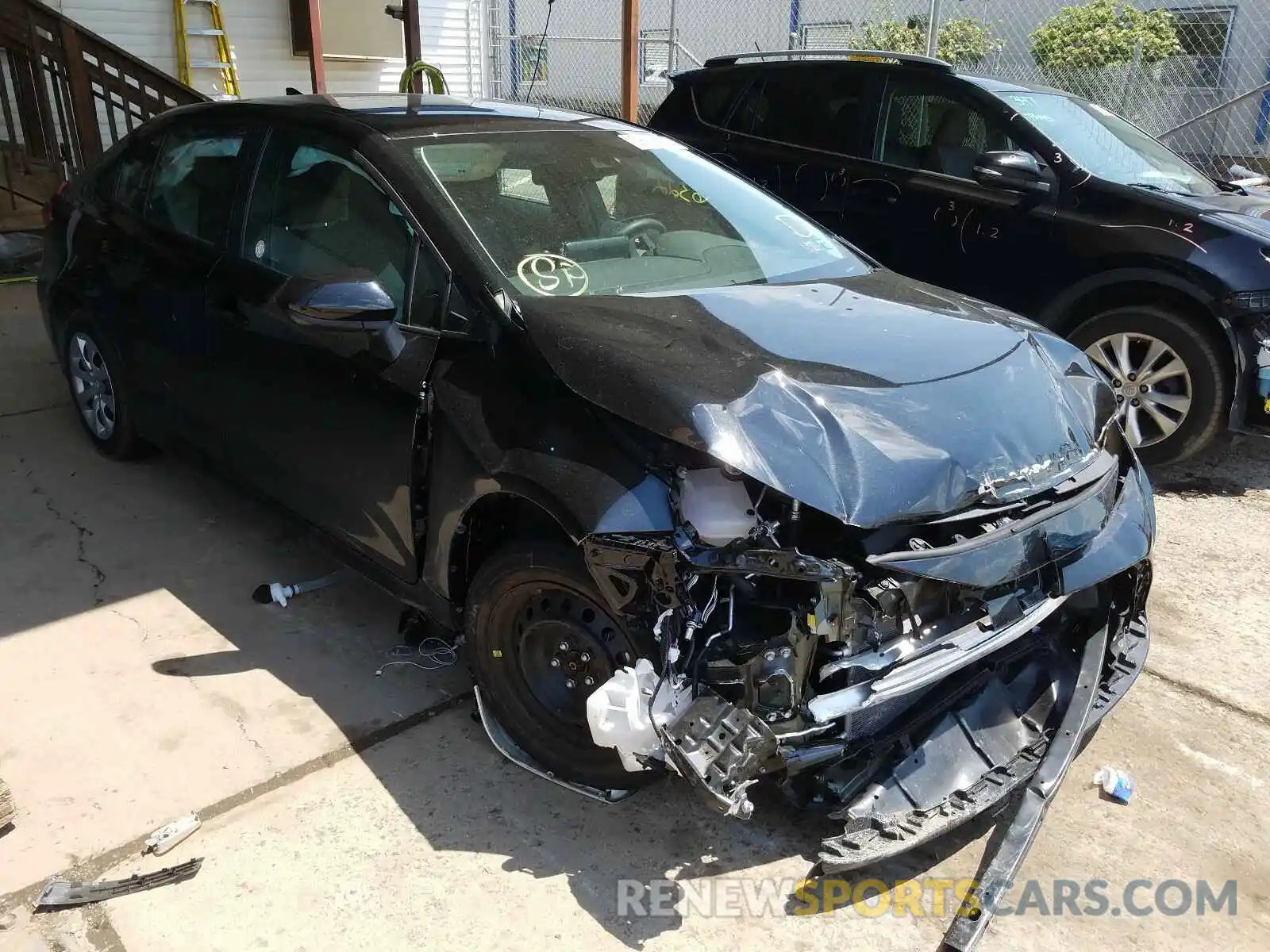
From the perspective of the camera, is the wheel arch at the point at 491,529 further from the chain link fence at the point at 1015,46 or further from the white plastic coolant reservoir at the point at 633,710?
the chain link fence at the point at 1015,46

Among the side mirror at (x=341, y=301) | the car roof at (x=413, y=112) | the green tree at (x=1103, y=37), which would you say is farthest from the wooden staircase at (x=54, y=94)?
the green tree at (x=1103, y=37)

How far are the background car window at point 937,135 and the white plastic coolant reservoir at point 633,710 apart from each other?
170 inches

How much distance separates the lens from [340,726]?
3.16 m

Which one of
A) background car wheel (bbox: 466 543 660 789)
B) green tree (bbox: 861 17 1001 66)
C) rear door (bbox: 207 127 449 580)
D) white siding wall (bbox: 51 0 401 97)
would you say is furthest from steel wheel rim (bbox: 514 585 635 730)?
green tree (bbox: 861 17 1001 66)

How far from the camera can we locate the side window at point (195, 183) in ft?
12.4

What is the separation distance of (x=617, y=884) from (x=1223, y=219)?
443 cm

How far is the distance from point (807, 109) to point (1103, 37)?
10.1 m

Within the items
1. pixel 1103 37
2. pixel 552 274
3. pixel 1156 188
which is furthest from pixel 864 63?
pixel 1103 37

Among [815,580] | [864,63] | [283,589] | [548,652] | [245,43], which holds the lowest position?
[283,589]

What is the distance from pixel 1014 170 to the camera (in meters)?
5.36

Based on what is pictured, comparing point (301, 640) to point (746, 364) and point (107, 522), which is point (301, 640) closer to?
point (107, 522)

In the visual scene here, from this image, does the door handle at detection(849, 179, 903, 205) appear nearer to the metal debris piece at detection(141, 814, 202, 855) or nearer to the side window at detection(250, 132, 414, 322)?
the side window at detection(250, 132, 414, 322)

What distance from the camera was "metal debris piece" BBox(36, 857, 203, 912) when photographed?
2465 millimetres

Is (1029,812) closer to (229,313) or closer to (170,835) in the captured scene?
(170,835)
